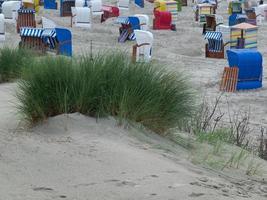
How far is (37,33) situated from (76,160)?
543 inches

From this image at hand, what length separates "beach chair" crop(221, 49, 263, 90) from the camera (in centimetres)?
1677

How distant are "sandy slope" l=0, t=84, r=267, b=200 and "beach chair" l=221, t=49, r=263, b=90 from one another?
10.4 m

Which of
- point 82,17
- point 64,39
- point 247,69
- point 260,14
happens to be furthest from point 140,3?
point 247,69

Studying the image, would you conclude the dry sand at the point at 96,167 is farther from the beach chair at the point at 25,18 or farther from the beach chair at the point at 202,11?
the beach chair at the point at 202,11

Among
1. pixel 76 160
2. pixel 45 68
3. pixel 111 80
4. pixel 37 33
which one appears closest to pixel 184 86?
pixel 111 80

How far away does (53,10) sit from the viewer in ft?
121

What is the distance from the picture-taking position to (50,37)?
18.5 m

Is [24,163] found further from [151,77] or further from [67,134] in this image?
[151,77]

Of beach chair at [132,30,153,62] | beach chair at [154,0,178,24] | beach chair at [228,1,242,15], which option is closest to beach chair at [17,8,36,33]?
beach chair at [132,30,153,62]

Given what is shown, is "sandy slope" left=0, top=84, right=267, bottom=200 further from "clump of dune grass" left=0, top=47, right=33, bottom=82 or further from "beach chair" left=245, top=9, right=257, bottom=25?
"beach chair" left=245, top=9, right=257, bottom=25

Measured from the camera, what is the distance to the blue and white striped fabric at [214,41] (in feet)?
72.7

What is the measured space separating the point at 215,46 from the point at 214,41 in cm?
21

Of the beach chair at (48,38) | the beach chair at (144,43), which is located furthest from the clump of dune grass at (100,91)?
the beach chair at (144,43)

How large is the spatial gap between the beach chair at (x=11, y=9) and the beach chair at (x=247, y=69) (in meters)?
12.5
